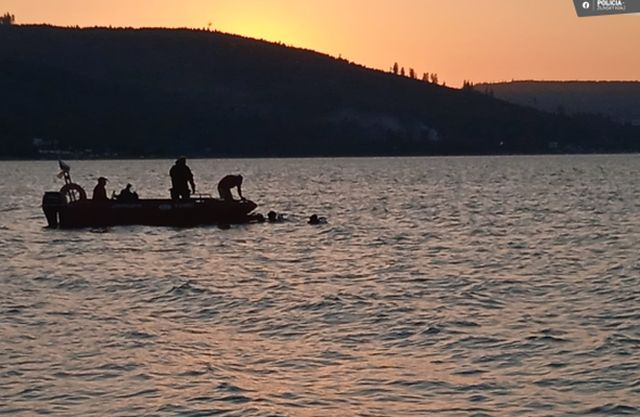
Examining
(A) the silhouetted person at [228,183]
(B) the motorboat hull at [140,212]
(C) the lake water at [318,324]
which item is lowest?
(C) the lake water at [318,324]

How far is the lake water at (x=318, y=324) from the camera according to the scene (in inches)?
500

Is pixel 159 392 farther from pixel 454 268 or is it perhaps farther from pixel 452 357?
pixel 454 268

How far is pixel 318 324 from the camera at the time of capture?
1753 cm

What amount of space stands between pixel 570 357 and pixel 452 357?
1.61 m

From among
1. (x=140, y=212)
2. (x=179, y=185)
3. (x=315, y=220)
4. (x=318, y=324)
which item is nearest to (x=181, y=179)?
(x=179, y=185)

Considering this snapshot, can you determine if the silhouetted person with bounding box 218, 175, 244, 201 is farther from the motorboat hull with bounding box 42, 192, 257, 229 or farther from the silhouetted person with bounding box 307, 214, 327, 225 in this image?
the silhouetted person with bounding box 307, 214, 327, 225

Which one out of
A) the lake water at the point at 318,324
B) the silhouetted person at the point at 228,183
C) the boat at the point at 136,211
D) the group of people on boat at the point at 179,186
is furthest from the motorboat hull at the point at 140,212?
the lake water at the point at 318,324

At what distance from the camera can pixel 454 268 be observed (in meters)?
26.1

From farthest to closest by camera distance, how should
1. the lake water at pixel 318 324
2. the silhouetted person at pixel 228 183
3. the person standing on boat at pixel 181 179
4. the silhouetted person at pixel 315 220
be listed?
the silhouetted person at pixel 315 220, the silhouetted person at pixel 228 183, the person standing on boat at pixel 181 179, the lake water at pixel 318 324

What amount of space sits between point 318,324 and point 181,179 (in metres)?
→ 19.6

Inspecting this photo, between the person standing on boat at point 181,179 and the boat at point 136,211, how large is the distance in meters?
0.36

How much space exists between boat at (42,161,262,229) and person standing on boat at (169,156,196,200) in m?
0.36

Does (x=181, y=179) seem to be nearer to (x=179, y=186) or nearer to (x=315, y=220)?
(x=179, y=186)

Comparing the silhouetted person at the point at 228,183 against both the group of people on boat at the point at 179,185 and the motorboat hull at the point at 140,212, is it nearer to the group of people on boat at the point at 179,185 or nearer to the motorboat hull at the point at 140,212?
the group of people on boat at the point at 179,185
